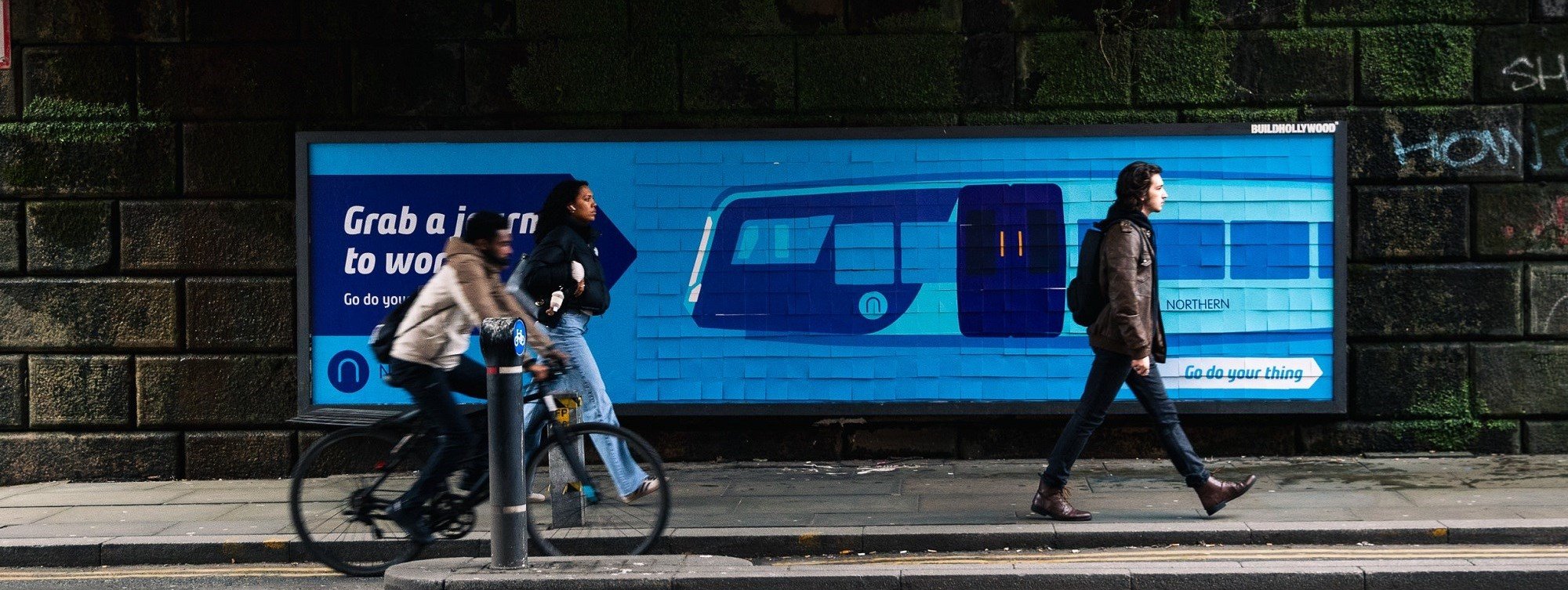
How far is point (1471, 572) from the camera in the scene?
521 centimetres

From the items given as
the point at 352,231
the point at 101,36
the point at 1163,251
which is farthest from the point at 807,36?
the point at 101,36

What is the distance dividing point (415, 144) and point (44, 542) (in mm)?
3177

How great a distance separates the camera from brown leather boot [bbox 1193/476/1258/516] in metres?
6.32

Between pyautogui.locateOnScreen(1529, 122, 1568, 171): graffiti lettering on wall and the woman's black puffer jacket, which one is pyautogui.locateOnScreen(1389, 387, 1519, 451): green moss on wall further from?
the woman's black puffer jacket

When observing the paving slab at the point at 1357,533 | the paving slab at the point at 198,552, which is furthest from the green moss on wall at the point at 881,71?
the paving slab at the point at 198,552

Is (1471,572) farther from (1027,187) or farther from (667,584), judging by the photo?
(1027,187)

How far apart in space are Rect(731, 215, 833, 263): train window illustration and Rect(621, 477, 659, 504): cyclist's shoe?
2.63 m

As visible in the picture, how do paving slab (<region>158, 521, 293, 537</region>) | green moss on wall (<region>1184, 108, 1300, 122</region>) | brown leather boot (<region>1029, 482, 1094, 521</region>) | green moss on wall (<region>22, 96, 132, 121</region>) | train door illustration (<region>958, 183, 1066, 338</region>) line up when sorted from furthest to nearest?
green moss on wall (<region>22, 96, 132, 121</region>) < train door illustration (<region>958, 183, 1066, 338</region>) < green moss on wall (<region>1184, 108, 1300, 122</region>) < paving slab (<region>158, 521, 293, 537</region>) < brown leather boot (<region>1029, 482, 1094, 521</region>)

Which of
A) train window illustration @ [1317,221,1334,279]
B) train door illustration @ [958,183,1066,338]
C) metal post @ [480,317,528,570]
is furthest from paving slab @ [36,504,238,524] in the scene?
train window illustration @ [1317,221,1334,279]

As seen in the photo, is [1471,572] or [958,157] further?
[958,157]

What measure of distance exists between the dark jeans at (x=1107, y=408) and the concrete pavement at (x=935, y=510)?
28 cm

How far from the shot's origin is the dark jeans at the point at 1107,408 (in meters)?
6.44

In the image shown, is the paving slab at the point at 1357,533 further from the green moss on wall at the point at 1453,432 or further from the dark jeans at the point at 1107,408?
the green moss on wall at the point at 1453,432

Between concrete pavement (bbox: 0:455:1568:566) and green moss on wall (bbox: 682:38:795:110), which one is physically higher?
green moss on wall (bbox: 682:38:795:110)
